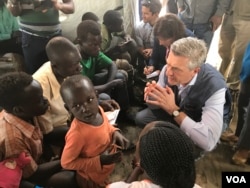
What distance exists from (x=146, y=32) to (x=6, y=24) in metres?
1.43

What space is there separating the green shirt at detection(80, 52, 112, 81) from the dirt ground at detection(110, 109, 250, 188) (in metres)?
0.64

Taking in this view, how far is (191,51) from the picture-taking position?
1.56 meters

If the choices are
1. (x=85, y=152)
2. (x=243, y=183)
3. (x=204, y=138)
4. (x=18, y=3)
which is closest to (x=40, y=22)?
(x=18, y=3)

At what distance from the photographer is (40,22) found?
6.54ft

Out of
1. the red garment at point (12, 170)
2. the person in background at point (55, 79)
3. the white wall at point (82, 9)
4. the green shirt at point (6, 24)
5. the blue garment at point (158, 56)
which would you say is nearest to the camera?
the red garment at point (12, 170)

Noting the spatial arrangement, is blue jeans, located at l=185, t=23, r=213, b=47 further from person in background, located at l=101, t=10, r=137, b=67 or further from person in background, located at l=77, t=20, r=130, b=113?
person in background, located at l=77, t=20, r=130, b=113

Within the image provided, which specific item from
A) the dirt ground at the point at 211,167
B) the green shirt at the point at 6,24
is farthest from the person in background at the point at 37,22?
the dirt ground at the point at 211,167

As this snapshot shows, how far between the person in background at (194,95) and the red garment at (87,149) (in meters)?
0.37

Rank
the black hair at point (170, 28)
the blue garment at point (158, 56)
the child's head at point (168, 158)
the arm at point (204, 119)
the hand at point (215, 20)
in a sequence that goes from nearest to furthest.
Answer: the child's head at point (168, 158), the arm at point (204, 119), the black hair at point (170, 28), the blue garment at point (158, 56), the hand at point (215, 20)

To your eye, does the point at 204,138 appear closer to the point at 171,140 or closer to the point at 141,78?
the point at 171,140

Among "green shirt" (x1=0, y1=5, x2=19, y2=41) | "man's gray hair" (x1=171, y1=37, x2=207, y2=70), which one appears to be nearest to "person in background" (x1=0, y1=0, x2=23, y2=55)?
"green shirt" (x1=0, y1=5, x2=19, y2=41)

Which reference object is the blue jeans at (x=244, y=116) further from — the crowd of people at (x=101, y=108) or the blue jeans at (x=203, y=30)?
the blue jeans at (x=203, y=30)

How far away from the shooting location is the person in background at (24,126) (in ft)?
4.25

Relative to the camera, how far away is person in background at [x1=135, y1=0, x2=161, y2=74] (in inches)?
109
